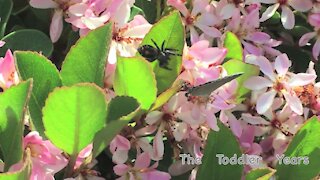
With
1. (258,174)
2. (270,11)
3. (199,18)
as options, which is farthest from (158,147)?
(270,11)

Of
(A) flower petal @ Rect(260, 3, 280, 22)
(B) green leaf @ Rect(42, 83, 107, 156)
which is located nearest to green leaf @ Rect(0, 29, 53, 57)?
(B) green leaf @ Rect(42, 83, 107, 156)

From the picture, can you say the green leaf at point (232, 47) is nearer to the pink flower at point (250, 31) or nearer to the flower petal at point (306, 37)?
the pink flower at point (250, 31)

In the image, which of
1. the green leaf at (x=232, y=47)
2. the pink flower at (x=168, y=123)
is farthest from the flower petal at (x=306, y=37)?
the pink flower at (x=168, y=123)

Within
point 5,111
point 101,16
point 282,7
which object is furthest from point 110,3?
point 282,7

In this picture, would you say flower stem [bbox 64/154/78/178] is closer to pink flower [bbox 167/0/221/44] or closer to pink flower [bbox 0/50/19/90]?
pink flower [bbox 0/50/19/90]

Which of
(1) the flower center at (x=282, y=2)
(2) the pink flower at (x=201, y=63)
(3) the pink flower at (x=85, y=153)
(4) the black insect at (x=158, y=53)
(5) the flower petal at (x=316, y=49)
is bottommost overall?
(5) the flower petal at (x=316, y=49)

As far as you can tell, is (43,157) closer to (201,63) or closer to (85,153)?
(85,153)
